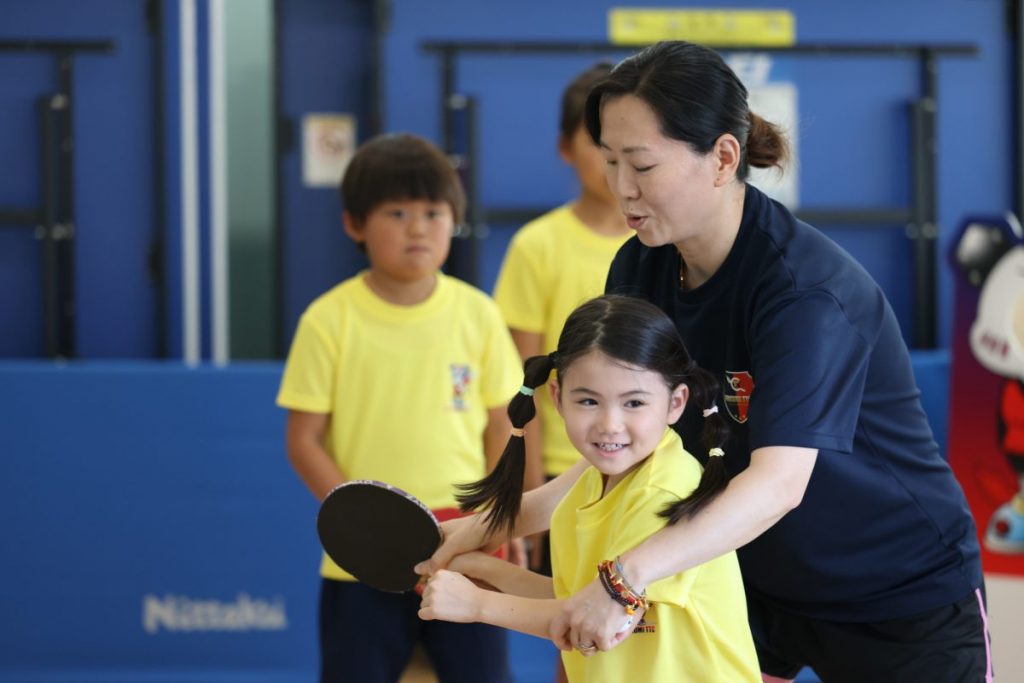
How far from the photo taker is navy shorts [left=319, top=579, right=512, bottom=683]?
2859 millimetres

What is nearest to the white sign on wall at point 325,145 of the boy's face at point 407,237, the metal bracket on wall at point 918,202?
the metal bracket on wall at point 918,202

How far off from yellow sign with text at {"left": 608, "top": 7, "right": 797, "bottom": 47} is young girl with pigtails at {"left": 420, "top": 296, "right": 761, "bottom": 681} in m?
3.63

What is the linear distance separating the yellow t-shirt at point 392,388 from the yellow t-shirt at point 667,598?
3.47 ft

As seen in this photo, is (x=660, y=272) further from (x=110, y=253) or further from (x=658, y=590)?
(x=110, y=253)

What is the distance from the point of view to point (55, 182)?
5320mm

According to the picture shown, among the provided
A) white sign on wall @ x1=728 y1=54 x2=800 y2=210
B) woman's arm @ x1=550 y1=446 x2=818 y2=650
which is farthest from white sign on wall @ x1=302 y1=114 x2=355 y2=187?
woman's arm @ x1=550 y1=446 x2=818 y2=650

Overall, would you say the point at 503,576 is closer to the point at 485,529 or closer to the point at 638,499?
the point at 485,529

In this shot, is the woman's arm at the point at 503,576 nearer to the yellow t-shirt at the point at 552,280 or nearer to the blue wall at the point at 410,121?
the yellow t-shirt at the point at 552,280

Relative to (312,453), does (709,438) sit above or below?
above

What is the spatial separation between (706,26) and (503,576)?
3843mm

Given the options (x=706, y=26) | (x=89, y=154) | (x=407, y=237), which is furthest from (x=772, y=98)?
(x=407, y=237)

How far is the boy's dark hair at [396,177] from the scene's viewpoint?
312cm

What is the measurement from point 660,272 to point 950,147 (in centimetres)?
376

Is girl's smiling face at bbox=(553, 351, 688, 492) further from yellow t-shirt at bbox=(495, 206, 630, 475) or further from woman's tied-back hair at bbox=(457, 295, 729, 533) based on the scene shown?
yellow t-shirt at bbox=(495, 206, 630, 475)
